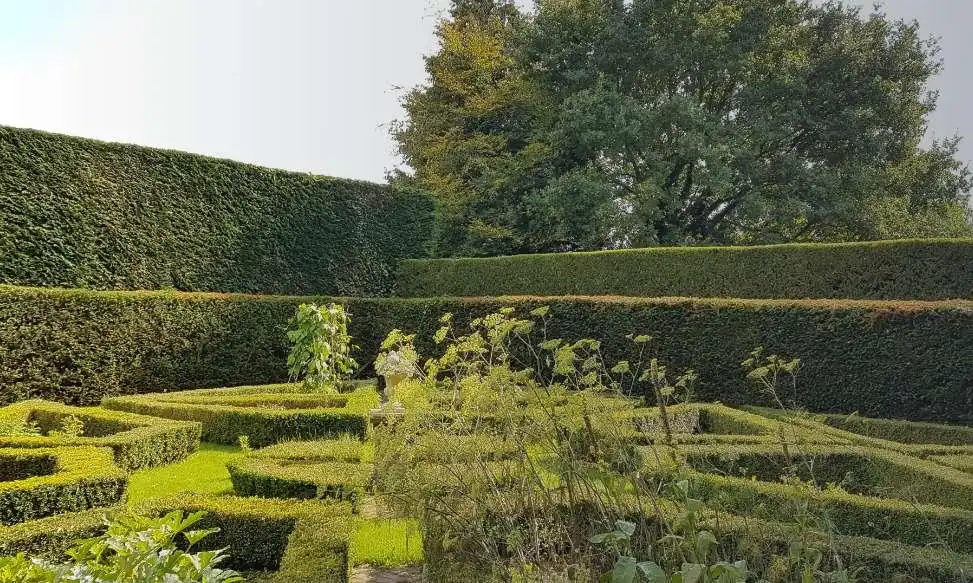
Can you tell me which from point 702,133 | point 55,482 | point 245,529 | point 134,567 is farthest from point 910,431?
point 702,133

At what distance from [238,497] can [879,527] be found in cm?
404

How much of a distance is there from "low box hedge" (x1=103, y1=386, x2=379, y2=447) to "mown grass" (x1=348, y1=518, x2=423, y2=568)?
281 centimetres

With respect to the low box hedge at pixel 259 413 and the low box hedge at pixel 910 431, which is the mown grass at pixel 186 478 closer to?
the low box hedge at pixel 259 413

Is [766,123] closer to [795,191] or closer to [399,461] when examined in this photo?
[795,191]

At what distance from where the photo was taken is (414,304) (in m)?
13.3

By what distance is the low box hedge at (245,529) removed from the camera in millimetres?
3918

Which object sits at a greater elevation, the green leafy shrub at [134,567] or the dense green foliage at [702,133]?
the dense green foliage at [702,133]

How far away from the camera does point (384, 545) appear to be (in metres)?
4.15

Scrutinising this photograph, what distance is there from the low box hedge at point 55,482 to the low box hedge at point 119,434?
0.46 meters

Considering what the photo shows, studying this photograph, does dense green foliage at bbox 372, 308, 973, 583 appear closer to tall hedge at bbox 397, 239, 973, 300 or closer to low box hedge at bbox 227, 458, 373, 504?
low box hedge at bbox 227, 458, 373, 504

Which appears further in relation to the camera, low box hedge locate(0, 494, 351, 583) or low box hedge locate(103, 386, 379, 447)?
low box hedge locate(103, 386, 379, 447)

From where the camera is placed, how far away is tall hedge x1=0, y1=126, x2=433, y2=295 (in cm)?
1134

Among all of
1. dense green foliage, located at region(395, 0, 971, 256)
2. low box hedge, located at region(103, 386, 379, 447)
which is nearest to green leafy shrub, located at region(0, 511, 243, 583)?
low box hedge, located at region(103, 386, 379, 447)

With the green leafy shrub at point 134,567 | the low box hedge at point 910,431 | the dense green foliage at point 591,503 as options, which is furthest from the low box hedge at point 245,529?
the low box hedge at point 910,431
